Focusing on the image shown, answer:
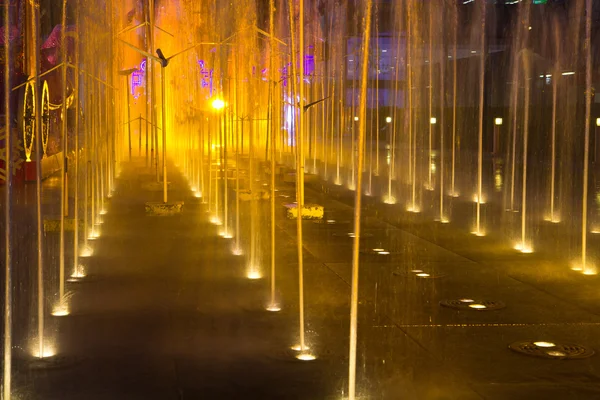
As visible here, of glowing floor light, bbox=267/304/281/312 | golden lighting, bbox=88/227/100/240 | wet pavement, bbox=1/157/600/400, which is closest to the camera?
wet pavement, bbox=1/157/600/400

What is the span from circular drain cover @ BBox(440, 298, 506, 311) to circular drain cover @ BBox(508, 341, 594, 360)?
57.4 inches

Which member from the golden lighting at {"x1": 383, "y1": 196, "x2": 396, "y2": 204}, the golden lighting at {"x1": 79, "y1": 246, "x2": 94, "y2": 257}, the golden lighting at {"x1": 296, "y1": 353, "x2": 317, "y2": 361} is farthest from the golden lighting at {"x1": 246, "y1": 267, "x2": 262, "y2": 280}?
the golden lighting at {"x1": 383, "y1": 196, "x2": 396, "y2": 204}

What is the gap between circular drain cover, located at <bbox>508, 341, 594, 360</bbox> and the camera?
24.8ft

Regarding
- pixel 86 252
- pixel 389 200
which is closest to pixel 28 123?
pixel 389 200

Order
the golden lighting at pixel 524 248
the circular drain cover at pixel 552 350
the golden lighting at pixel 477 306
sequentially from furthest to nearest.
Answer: the golden lighting at pixel 524 248
the golden lighting at pixel 477 306
the circular drain cover at pixel 552 350

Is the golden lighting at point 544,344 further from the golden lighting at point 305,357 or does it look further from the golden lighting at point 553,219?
the golden lighting at point 553,219

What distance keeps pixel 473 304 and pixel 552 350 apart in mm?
1954

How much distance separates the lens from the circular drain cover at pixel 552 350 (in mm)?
7566

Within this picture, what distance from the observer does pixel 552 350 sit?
7.75 meters

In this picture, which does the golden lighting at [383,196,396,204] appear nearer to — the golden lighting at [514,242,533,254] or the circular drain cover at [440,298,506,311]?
the golden lighting at [514,242,533,254]

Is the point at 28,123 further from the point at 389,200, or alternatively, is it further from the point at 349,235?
the point at 349,235

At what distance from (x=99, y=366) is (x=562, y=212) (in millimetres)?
13639

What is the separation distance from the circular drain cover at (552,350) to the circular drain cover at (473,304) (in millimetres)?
1458

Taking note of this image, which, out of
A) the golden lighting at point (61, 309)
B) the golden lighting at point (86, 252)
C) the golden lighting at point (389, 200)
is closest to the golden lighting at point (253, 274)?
the golden lighting at point (61, 309)
